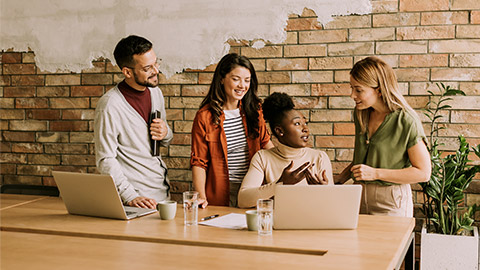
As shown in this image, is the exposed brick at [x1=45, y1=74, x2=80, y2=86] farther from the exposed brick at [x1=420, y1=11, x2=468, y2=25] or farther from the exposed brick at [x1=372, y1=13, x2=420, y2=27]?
the exposed brick at [x1=420, y1=11, x2=468, y2=25]

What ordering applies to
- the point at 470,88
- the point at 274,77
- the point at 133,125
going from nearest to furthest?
the point at 133,125
the point at 470,88
the point at 274,77

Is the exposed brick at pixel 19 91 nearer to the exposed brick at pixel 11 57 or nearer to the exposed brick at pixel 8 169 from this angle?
the exposed brick at pixel 11 57

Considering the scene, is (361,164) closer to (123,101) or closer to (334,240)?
(334,240)

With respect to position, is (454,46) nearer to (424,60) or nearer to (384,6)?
(424,60)

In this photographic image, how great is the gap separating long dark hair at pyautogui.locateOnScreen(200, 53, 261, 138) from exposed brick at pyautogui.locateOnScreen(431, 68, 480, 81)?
1.17 meters

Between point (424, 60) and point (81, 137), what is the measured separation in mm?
2569

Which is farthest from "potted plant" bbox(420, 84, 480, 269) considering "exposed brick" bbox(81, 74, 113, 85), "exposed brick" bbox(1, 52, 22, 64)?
"exposed brick" bbox(1, 52, 22, 64)

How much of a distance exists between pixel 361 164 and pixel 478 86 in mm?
1169

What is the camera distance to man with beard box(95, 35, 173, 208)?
259 centimetres

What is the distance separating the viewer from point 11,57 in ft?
13.1

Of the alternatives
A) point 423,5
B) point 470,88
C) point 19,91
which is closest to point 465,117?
point 470,88

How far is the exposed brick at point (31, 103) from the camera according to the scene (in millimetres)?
3938

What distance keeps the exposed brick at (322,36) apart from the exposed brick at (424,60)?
406mm

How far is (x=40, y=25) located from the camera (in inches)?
154
